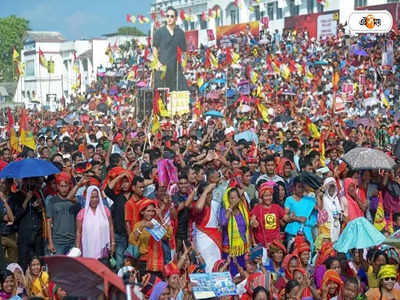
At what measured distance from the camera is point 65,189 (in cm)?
856

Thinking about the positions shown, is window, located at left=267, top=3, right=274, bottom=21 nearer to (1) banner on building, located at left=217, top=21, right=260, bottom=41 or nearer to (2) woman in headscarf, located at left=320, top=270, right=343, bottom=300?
(1) banner on building, located at left=217, top=21, right=260, bottom=41

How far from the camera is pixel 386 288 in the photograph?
675cm

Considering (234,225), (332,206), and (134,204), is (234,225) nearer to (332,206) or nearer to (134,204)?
(134,204)

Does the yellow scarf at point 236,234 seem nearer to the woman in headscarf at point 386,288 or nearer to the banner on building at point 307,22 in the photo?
the woman in headscarf at point 386,288

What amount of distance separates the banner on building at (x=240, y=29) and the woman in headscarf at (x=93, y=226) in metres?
33.3

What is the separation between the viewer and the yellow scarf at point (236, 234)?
8.44m

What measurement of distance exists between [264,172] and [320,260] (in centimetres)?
262

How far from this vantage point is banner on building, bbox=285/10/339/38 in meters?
36.6

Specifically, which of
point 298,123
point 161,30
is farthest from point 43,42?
point 298,123

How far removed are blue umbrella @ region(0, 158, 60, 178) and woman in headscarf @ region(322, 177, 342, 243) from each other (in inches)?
108

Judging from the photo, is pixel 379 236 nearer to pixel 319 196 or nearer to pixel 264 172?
pixel 319 196

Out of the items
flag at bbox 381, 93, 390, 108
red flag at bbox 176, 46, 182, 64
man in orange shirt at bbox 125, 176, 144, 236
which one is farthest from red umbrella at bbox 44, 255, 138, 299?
red flag at bbox 176, 46, 182, 64

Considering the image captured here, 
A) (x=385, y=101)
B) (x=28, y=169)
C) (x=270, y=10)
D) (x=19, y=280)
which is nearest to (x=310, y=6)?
(x=270, y=10)

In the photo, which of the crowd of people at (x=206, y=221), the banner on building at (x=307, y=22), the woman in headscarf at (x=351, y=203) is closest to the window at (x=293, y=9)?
the banner on building at (x=307, y=22)
